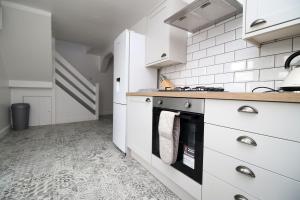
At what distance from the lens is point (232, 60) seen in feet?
4.66

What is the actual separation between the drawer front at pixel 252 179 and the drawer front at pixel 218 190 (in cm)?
3

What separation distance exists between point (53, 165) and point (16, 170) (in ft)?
1.09

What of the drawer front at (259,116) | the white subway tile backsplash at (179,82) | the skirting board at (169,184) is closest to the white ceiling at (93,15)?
the white subway tile backsplash at (179,82)

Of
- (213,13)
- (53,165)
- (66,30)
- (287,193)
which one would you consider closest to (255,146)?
(287,193)

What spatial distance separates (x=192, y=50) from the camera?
1855 mm

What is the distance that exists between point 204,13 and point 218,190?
1.49 metres

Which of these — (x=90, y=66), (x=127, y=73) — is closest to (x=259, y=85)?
(x=127, y=73)

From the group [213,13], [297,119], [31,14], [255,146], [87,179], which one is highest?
[31,14]

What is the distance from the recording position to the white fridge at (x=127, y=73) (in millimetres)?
2027

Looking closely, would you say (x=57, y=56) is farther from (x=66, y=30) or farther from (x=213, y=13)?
(x=213, y=13)

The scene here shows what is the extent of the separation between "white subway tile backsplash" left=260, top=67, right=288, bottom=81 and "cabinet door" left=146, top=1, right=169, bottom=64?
100cm

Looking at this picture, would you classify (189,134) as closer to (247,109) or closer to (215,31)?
(247,109)

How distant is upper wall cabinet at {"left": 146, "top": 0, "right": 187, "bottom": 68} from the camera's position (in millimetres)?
1803

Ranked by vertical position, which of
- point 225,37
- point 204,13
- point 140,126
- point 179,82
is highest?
point 204,13
